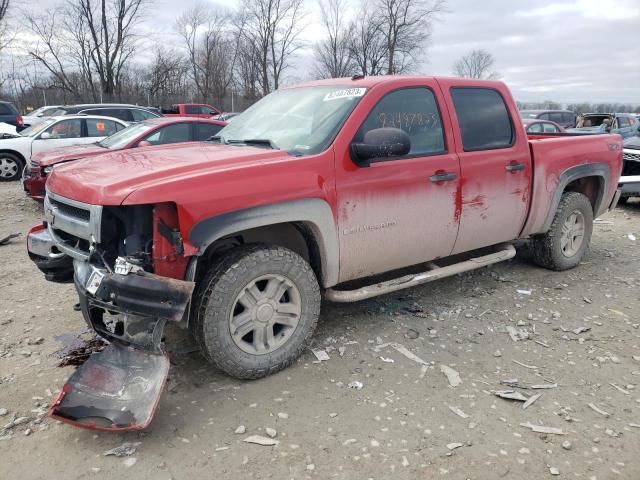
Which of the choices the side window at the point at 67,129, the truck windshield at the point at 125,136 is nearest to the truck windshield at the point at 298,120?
the truck windshield at the point at 125,136

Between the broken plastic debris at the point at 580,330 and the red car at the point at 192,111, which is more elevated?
the red car at the point at 192,111

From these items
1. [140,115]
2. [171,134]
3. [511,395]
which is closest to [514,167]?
[511,395]

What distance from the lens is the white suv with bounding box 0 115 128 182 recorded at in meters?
10.6

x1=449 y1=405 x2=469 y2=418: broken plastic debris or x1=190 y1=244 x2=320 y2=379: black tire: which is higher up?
x1=190 y1=244 x2=320 y2=379: black tire

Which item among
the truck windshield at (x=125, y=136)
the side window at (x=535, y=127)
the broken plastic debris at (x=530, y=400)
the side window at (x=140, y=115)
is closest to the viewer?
the broken plastic debris at (x=530, y=400)

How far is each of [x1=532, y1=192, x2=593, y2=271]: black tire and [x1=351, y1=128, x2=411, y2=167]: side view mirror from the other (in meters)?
2.64

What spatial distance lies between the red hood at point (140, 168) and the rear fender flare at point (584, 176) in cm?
298

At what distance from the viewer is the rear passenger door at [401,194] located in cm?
341

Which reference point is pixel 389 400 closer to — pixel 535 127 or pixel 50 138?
pixel 50 138

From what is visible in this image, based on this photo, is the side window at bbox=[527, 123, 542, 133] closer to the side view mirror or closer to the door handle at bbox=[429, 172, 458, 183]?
the door handle at bbox=[429, 172, 458, 183]

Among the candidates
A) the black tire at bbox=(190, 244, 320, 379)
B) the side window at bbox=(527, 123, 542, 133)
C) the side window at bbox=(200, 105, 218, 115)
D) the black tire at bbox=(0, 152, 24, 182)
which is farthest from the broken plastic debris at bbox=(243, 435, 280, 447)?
the side window at bbox=(200, 105, 218, 115)

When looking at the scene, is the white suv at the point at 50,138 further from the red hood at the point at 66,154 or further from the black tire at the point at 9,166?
the red hood at the point at 66,154

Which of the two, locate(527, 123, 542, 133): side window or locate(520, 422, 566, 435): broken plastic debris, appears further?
locate(527, 123, 542, 133): side window

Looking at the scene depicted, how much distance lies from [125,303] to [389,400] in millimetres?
1652
